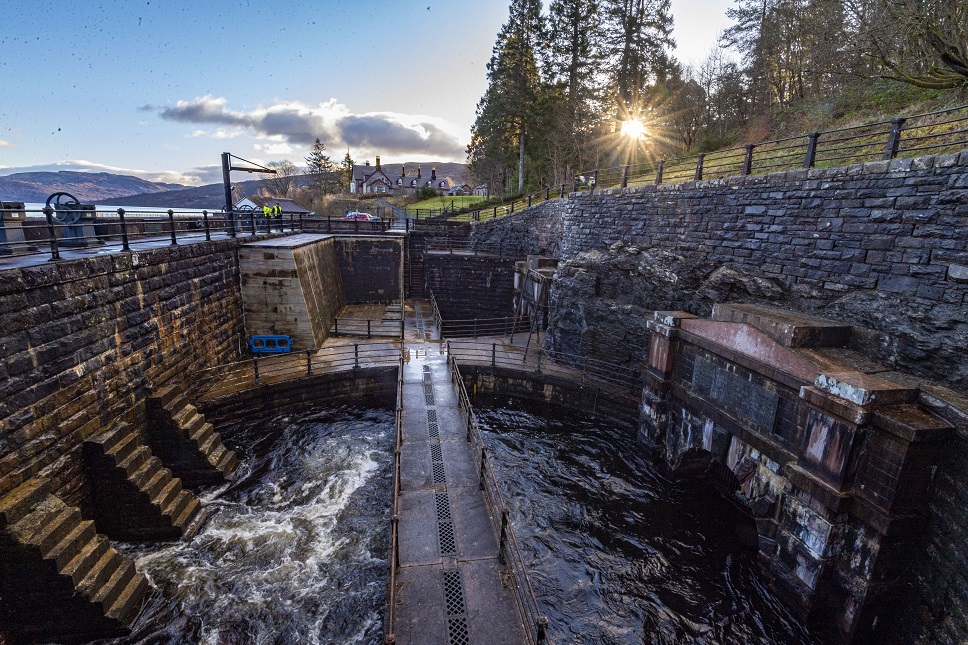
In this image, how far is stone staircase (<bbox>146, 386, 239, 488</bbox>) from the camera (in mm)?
9836

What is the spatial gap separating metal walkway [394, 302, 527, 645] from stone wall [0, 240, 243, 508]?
5.93m

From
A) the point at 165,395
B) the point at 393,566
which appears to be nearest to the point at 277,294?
the point at 165,395

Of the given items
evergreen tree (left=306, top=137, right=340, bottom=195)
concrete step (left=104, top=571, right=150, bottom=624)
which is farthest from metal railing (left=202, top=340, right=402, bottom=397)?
evergreen tree (left=306, top=137, right=340, bottom=195)

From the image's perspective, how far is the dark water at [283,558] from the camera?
22.6 feet

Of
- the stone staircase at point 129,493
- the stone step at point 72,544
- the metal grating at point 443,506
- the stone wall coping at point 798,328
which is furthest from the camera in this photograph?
the stone staircase at point 129,493

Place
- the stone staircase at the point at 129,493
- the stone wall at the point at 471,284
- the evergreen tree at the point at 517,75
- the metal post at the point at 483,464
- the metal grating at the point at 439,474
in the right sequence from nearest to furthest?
1. the stone staircase at the point at 129,493
2. the metal post at the point at 483,464
3. the metal grating at the point at 439,474
4. the stone wall at the point at 471,284
5. the evergreen tree at the point at 517,75

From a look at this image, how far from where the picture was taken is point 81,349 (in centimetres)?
791

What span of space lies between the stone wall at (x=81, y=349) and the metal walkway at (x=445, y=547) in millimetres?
5926

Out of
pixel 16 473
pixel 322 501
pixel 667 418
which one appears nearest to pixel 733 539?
pixel 667 418

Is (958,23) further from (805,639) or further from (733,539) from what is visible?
(805,639)

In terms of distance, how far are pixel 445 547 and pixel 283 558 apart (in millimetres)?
3387

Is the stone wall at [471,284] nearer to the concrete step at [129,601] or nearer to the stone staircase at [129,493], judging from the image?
the stone staircase at [129,493]

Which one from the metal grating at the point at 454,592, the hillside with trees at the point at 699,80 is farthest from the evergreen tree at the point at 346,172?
the metal grating at the point at 454,592

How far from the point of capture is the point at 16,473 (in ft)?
21.5
